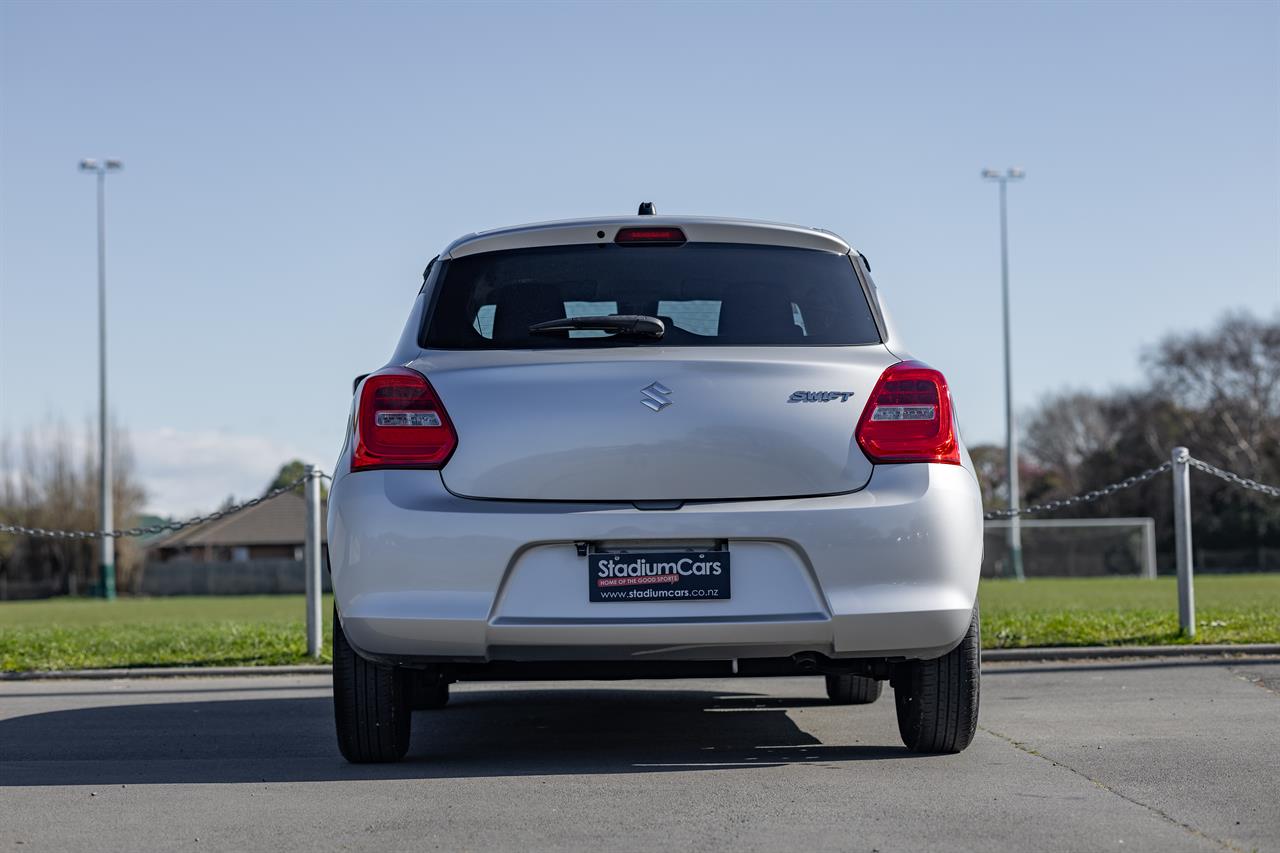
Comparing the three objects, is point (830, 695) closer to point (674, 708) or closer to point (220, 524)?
point (674, 708)

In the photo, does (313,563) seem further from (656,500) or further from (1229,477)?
(1229,477)

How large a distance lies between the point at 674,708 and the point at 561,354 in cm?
289

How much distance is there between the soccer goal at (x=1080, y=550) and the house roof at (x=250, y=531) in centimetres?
4631

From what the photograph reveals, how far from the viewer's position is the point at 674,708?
7.55 meters

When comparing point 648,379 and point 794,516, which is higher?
point 648,379

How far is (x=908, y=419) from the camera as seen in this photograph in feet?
16.7

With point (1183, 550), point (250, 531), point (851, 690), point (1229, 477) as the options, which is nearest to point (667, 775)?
point (851, 690)

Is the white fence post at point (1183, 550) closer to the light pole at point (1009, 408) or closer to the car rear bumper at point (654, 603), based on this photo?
the car rear bumper at point (654, 603)

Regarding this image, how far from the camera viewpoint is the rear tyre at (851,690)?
7391mm

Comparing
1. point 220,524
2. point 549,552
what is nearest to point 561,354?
point 549,552

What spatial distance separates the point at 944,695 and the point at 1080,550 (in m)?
49.8

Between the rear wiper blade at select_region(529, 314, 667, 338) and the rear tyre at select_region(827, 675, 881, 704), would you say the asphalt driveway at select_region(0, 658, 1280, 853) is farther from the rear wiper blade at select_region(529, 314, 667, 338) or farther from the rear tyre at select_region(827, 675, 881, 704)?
the rear wiper blade at select_region(529, 314, 667, 338)

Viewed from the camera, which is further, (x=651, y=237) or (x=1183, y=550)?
(x=1183, y=550)

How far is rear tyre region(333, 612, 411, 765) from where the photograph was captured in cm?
545
